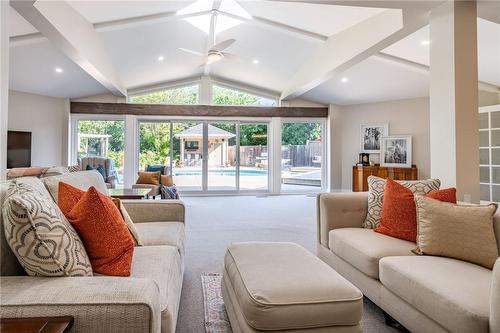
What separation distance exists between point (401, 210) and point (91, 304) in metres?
2.03

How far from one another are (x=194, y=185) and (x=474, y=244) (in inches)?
277

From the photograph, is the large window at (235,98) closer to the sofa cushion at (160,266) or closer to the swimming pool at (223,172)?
the swimming pool at (223,172)

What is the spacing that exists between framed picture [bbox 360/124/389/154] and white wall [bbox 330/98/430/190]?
10 centimetres

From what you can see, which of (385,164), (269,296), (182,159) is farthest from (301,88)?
(269,296)

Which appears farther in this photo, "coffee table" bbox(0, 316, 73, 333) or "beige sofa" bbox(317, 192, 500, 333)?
"beige sofa" bbox(317, 192, 500, 333)

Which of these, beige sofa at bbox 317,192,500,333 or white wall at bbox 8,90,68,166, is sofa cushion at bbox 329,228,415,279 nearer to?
beige sofa at bbox 317,192,500,333

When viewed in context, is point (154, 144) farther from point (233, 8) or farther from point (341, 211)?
point (341, 211)

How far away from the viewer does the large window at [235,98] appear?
8.30 m

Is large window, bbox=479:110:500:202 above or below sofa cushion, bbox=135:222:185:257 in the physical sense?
above

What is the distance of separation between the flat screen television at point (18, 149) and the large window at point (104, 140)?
1.29 m

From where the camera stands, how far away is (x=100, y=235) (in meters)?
1.37

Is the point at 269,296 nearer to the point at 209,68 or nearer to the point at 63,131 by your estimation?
the point at 209,68

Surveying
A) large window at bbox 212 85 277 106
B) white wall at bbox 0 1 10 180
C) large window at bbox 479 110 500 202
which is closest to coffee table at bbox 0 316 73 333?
white wall at bbox 0 1 10 180

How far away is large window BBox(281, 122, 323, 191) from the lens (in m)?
8.52
